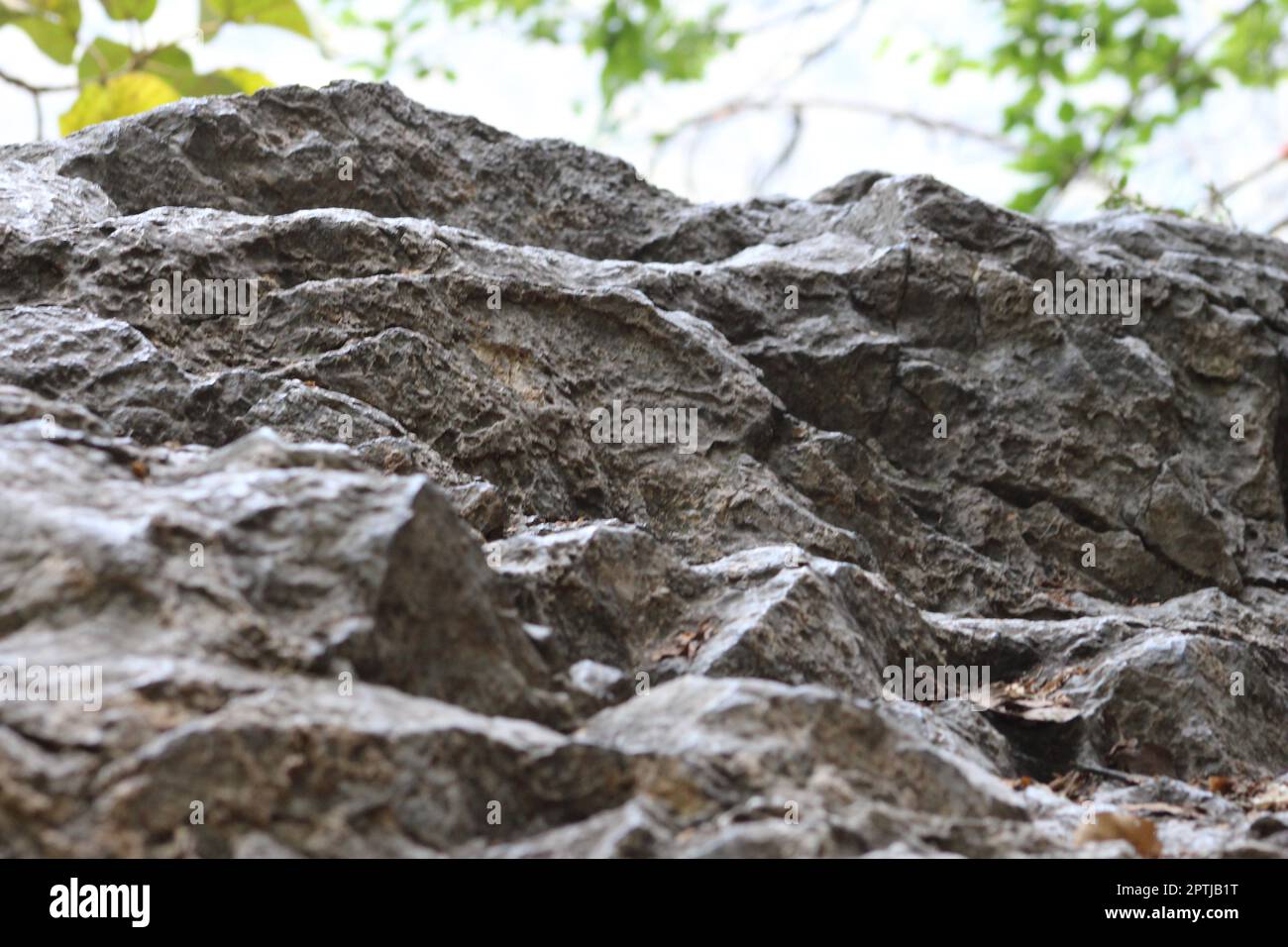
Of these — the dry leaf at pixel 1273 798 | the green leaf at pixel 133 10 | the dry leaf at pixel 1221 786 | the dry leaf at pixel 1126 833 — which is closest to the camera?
the dry leaf at pixel 1126 833

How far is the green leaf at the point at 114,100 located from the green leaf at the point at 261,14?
1.62ft

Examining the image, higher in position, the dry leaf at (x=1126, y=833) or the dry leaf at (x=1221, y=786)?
the dry leaf at (x=1126, y=833)

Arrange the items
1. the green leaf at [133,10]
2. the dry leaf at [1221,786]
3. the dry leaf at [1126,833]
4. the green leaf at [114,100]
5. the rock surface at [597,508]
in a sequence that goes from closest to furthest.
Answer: the rock surface at [597,508], the dry leaf at [1126,833], the dry leaf at [1221,786], the green leaf at [114,100], the green leaf at [133,10]

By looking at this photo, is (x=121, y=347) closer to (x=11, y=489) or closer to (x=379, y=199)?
(x=11, y=489)

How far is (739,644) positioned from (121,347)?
2.69 m

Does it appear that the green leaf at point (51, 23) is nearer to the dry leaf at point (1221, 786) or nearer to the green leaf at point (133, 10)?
the green leaf at point (133, 10)

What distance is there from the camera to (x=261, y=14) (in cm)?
707

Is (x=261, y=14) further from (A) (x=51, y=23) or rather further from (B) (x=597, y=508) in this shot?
(B) (x=597, y=508)

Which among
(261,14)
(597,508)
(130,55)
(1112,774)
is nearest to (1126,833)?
(1112,774)

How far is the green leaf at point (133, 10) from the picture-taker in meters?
6.95

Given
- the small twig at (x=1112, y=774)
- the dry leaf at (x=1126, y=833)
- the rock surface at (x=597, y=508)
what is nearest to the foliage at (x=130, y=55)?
the rock surface at (x=597, y=508)

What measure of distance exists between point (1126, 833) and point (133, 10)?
21.3 feet

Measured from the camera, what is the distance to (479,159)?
23.2 ft

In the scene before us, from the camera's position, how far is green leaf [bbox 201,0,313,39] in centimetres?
702
